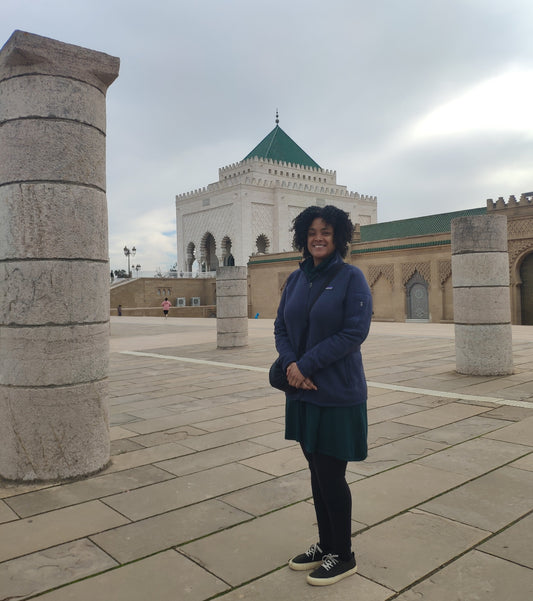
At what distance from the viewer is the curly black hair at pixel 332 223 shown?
2.56m

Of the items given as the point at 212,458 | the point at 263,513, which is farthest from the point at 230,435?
the point at 263,513

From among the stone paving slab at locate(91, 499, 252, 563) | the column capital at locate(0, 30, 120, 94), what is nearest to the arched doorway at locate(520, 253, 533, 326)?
the column capital at locate(0, 30, 120, 94)

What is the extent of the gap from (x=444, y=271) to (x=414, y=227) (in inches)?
229

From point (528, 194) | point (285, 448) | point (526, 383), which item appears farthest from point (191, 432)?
point (528, 194)

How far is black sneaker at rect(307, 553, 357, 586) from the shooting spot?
2240mm

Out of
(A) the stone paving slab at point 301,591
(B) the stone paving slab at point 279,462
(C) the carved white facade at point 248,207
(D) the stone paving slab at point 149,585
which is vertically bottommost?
(A) the stone paving slab at point 301,591

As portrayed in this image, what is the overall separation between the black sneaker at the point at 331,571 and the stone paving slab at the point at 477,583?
248 mm

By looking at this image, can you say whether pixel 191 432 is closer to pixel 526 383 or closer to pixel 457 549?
pixel 457 549

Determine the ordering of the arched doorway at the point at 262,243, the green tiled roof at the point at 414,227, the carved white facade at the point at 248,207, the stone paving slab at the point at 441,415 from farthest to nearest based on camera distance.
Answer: the arched doorway at the point at 262,243, the carved white facade at the point at 248,207, the green tiled roof at the point at 414,227, the stone paving slab at the point at 441,415

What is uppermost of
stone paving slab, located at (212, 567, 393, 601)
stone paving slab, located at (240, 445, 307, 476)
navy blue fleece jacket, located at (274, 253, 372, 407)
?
navy blue fleece jacket, located at (274, 253, 372, 407)

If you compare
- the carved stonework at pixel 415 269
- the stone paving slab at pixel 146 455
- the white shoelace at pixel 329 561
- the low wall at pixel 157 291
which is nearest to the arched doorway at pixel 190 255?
the low wall at pixel 157 291

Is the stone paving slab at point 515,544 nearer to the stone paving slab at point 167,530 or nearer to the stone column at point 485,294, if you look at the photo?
the stone paving slab at point 167,530

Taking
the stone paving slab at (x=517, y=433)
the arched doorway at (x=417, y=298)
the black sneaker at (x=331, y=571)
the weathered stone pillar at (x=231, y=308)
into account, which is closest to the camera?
the black sneaker at (x=331, y=571)

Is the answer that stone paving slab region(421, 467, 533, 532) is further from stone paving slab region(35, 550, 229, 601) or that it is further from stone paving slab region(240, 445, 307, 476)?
stone paving slab region(35, 550, 229, 601)
